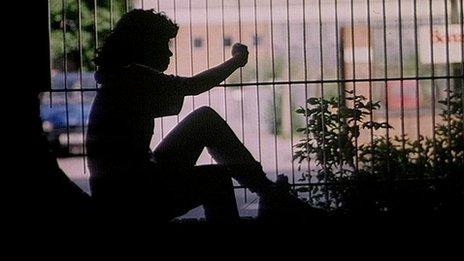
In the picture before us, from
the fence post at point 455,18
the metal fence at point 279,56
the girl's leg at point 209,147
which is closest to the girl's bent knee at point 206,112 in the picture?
the girl's leg at point 209,147

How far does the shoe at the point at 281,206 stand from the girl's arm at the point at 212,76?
0.53 metres

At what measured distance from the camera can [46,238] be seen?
323 centimetres

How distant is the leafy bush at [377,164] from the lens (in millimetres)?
4098

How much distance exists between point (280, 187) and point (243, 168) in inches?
7.4

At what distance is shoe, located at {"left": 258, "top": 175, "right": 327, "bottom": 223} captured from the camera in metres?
3.22

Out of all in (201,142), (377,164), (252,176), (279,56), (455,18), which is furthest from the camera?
(279,56)

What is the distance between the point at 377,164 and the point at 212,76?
5.54ft

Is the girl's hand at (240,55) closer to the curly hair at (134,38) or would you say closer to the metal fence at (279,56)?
the curly hair at (134,38)

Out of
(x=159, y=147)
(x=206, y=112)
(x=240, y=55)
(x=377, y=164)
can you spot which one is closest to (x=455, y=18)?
(x=377, y=164)

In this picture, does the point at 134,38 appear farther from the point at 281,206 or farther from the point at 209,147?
the point at 281,206

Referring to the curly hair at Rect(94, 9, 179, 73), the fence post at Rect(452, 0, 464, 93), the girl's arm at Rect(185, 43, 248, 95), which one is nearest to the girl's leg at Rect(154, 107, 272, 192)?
the girl's arm at Rect(185, 43, 248, 95)

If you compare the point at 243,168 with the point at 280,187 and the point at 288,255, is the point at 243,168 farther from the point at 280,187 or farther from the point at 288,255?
the point at 288,255

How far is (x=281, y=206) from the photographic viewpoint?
3230 millimetres

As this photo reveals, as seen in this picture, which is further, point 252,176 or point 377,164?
point 377,164
